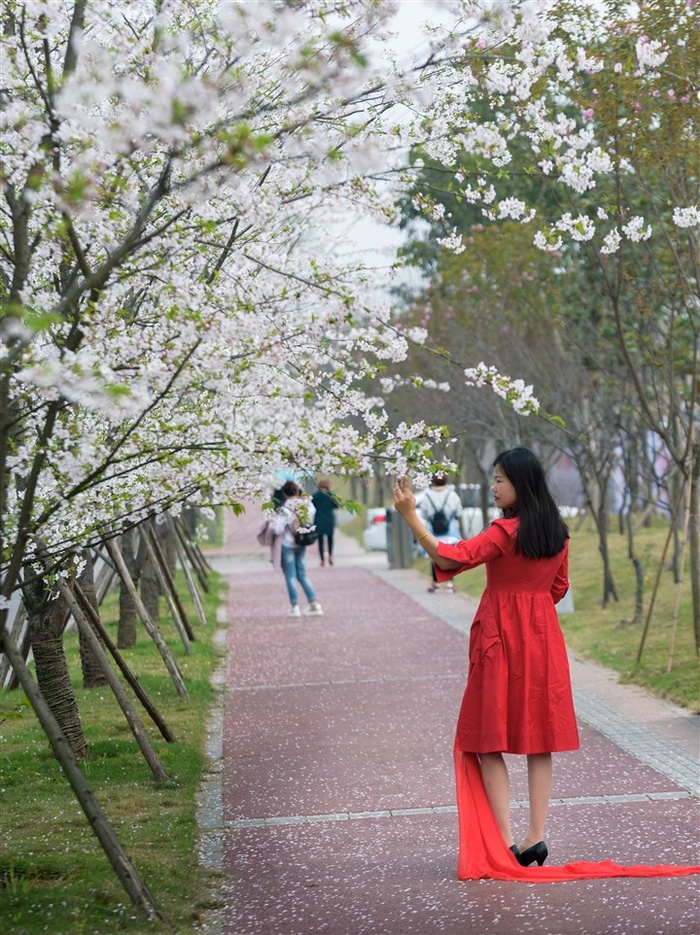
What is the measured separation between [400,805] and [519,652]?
73.2 inches

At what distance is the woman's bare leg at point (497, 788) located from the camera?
6.14 metres

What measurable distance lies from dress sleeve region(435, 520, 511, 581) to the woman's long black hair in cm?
7

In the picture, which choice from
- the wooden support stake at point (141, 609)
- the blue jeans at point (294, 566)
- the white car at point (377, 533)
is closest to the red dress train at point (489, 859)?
the wooden support stake at point (141, 609)

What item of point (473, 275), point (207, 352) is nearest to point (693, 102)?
point (207, 352)

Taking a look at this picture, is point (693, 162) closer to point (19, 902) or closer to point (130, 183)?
point (130, 183)

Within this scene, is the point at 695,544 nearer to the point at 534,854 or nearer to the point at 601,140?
the point at 601,140

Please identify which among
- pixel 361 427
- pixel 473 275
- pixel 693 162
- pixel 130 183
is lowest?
pixel 361 427

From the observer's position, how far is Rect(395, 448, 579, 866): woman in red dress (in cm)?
612

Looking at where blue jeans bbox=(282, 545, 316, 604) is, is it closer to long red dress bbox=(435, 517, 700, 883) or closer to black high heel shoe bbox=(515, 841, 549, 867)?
long red dress bbox=(435, 517, 700, 883)

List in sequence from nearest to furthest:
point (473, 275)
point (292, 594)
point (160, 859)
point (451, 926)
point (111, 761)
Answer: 1. point (451, 926)
2. point (160, 859)
3. point (111, 761)
4. point (292, 594)
5. point (473, 275)

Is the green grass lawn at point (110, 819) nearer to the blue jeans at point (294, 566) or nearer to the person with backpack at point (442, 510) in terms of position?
the blue jeans at point (294, 566)

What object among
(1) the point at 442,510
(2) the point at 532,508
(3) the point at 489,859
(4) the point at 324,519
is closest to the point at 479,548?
(2) the point at 532,508

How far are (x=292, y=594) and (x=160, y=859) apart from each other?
13.0 metres

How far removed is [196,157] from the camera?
4977 mm
